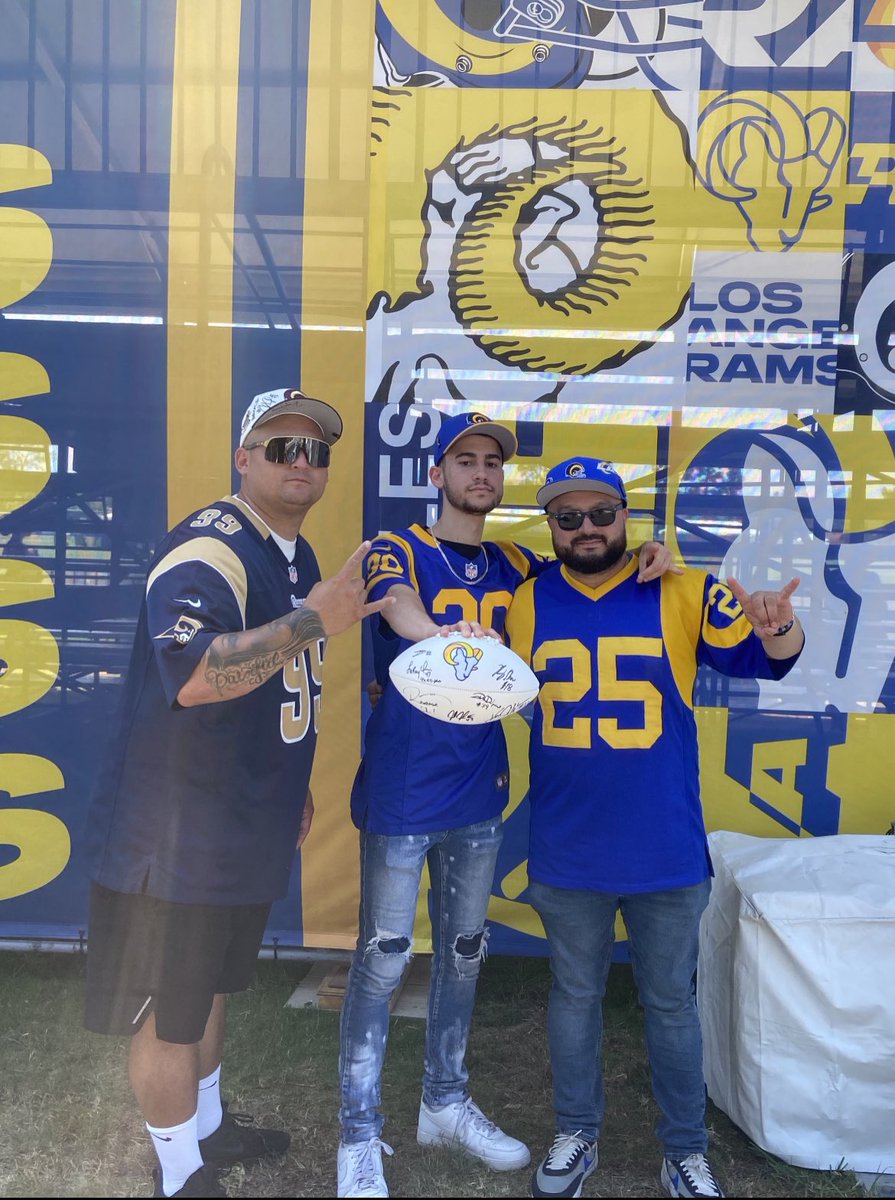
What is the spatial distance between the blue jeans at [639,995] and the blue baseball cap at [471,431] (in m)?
1.14

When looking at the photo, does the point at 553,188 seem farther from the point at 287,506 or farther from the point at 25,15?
the point at 25,15

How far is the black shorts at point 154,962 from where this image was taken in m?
2.14

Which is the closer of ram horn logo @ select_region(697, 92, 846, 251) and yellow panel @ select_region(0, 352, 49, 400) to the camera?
ram horn logo @ select_region(697, 92, 846, 251)

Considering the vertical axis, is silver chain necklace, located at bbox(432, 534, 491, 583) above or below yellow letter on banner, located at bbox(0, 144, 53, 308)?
below

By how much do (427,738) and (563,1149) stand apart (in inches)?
42.0

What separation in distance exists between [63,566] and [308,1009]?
177 cm

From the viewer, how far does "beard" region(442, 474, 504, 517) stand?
95.0 inches

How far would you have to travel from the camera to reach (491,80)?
3.15m

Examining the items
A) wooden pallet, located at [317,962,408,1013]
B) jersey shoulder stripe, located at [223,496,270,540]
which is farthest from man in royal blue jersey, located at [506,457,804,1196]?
wooden pallet, located at [317,962,408,1013]

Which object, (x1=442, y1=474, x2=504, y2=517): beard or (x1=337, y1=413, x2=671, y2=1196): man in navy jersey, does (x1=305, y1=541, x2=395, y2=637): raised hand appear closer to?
(x1=337, y1=413, x2=671, y2=1196): man in navy jersey

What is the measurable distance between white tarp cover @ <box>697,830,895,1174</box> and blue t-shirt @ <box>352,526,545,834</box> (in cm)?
80

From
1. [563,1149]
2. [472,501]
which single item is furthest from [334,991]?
[472,501]

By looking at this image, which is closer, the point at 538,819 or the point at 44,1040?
the point at 538,819

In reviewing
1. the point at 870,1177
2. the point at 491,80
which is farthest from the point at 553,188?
the point at 870,1177
